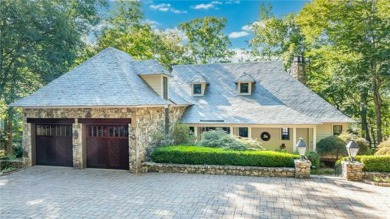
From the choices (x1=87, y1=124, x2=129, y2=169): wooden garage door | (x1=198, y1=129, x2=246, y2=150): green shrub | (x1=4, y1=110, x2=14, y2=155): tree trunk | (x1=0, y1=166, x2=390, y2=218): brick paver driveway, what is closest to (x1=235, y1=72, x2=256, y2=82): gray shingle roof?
(x1=198, y1=129, x2=246, y2=150): green shrub

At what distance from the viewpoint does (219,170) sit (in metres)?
10.5

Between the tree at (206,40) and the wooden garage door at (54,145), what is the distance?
19582 millimetres

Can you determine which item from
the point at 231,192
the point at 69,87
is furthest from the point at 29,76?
the point at 231,192

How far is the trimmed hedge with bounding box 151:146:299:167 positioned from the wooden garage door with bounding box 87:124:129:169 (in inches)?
53.9

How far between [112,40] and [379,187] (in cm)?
2201

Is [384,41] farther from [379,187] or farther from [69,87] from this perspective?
[69,87]

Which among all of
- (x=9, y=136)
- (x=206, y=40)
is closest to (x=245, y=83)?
(x=206, y=40)

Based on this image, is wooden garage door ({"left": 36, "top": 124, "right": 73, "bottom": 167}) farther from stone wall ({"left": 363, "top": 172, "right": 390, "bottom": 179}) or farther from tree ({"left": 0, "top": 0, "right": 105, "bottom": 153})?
stone wall ({"left": 363, "top": 172, "right": 390, "bottom": 179})

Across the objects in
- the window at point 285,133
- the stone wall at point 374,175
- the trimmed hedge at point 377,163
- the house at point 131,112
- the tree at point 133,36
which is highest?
the tree at point 133,36

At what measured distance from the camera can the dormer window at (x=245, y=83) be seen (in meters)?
17.5

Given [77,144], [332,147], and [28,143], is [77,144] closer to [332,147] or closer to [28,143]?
[28,143]

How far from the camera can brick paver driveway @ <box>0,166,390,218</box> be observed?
21.3ft

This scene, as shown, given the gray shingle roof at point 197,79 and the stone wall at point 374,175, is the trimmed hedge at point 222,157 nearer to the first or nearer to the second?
the stone wall at point 374,175

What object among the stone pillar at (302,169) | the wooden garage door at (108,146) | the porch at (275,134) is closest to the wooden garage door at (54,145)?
the wooden garage door at (108,146)
